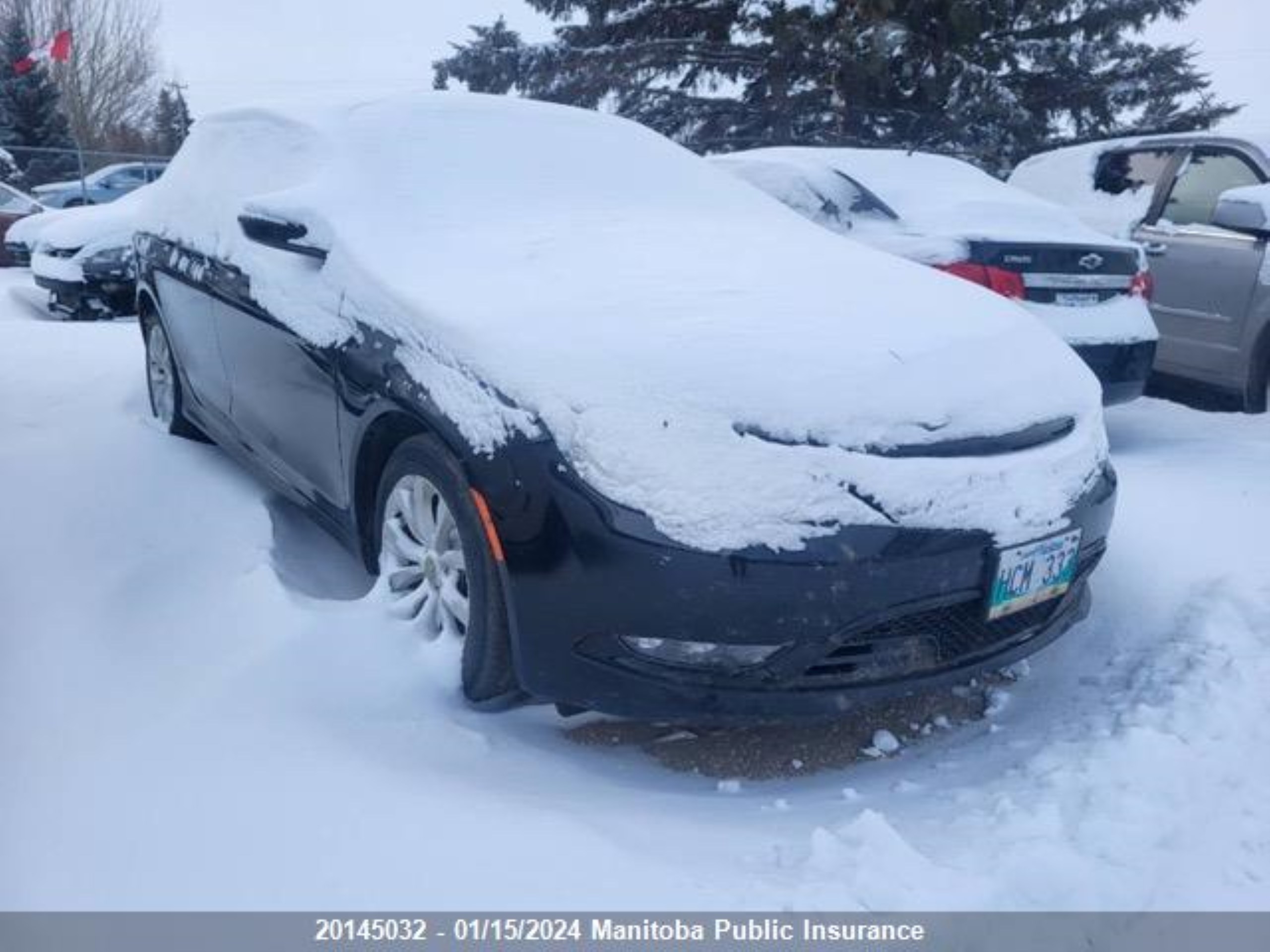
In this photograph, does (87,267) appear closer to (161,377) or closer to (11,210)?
(161,377)

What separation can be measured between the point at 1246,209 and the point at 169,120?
157ft

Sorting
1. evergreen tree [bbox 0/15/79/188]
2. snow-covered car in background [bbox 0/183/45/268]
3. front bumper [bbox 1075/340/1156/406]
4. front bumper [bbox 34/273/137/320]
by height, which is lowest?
evergreen tree [bbox 0/15/79/188]

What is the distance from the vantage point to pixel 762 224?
3.56m

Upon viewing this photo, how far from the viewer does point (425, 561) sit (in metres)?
2.57

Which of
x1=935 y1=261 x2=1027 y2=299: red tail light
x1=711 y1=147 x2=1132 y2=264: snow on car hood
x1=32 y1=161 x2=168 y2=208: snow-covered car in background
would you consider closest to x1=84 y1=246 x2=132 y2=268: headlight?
x1=711 y1=147 x2=1132 y2=264: snow on car hood

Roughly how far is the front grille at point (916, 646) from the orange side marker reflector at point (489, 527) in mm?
679

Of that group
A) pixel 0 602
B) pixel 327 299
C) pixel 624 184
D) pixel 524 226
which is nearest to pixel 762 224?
pixel 624 184

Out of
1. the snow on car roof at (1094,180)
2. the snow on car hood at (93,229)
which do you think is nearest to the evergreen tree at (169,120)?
the snow on car hood at (93,229)

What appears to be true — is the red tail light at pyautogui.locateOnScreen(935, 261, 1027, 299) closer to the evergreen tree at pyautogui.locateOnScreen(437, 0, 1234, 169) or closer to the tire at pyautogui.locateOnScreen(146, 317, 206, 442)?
the tire at pyautogui.locateOnScreen(146, 317, 206, 442)

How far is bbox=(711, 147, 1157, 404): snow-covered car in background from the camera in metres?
4.63

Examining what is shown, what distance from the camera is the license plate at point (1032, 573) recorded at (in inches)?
89.5

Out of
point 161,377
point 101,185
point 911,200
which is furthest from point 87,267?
point 101,185

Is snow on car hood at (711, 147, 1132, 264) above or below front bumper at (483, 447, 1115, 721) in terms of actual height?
above

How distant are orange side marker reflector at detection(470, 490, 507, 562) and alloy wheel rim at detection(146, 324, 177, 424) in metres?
2.41
